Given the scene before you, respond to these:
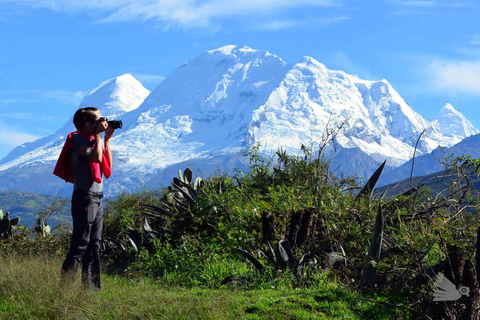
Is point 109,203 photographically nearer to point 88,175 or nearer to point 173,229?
point 173,229

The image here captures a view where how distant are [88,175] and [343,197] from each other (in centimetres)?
451

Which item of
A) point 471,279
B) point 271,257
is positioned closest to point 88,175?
point 271,257

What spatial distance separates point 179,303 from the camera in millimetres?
6168

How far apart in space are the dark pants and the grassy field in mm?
174

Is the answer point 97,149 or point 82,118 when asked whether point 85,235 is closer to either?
point 97,149

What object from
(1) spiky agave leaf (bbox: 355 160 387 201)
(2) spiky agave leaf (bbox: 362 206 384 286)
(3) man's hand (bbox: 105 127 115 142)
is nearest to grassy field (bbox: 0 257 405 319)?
(2) spiky agave leaf (bbox: 362 206 384 286)

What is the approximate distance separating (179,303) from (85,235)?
154 centimetres

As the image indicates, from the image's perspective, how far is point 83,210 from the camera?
6773mm

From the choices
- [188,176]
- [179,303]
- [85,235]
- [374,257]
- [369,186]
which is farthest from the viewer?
[188,176]

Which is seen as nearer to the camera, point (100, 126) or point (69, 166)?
point (100, 126)

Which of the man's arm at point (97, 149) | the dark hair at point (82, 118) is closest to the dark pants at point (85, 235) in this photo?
the man's arm at point (97, 149)

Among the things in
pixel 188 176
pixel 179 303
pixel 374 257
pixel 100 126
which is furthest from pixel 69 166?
pixel 188 176

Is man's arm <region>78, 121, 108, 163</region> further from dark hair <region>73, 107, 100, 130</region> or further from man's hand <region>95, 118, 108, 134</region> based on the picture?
dark hair <region>73, 107, 100, 130</region>

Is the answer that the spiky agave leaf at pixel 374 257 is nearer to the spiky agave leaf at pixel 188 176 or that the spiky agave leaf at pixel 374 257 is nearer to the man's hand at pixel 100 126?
the man's hand at pixel 100 126
